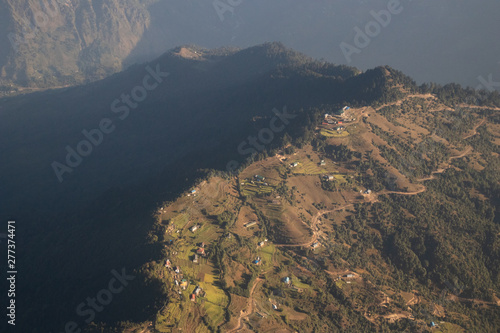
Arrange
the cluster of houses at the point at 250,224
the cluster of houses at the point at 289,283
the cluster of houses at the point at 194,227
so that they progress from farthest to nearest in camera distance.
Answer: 1. the cluster of houses at the point at 250,224
2. the cluster of houses at the point at 194,227
3. the cluster of houses at the point at 289,283

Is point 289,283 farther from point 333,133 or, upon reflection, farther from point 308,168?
point 333,133

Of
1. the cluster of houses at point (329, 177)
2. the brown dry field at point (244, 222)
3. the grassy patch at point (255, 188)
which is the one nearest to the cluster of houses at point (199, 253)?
the brown dry field at point (244, 222)

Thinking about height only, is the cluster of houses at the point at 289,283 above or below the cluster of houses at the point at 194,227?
above

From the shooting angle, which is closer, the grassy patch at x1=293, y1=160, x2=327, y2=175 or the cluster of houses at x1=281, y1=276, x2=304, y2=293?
the cluster of houses at x1=281, y1=276, x2=304, y2=293

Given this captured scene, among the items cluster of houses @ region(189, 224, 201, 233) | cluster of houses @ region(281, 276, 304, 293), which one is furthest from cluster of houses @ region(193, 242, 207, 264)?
cluster of houses @ region(281, 276, 304, 293)

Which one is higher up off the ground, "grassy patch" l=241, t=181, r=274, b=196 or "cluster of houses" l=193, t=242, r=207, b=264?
"grassy patch" l=241, t=181, r=274, b=196

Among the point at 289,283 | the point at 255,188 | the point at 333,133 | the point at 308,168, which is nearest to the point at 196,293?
the point at 289,283

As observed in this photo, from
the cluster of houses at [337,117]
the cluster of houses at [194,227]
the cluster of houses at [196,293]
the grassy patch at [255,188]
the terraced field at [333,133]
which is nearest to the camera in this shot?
the cluster of houses at [196,293]

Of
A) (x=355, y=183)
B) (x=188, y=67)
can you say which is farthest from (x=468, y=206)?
(x=188, y=67)

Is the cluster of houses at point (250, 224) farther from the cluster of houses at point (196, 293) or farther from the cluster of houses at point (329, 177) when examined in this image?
the cluster of houses at point (329, 177)

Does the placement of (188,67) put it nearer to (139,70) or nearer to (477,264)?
(139,70)

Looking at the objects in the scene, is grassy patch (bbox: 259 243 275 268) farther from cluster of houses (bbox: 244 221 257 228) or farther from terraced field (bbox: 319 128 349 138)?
terraced field (bbox: 319 128 349 138)
